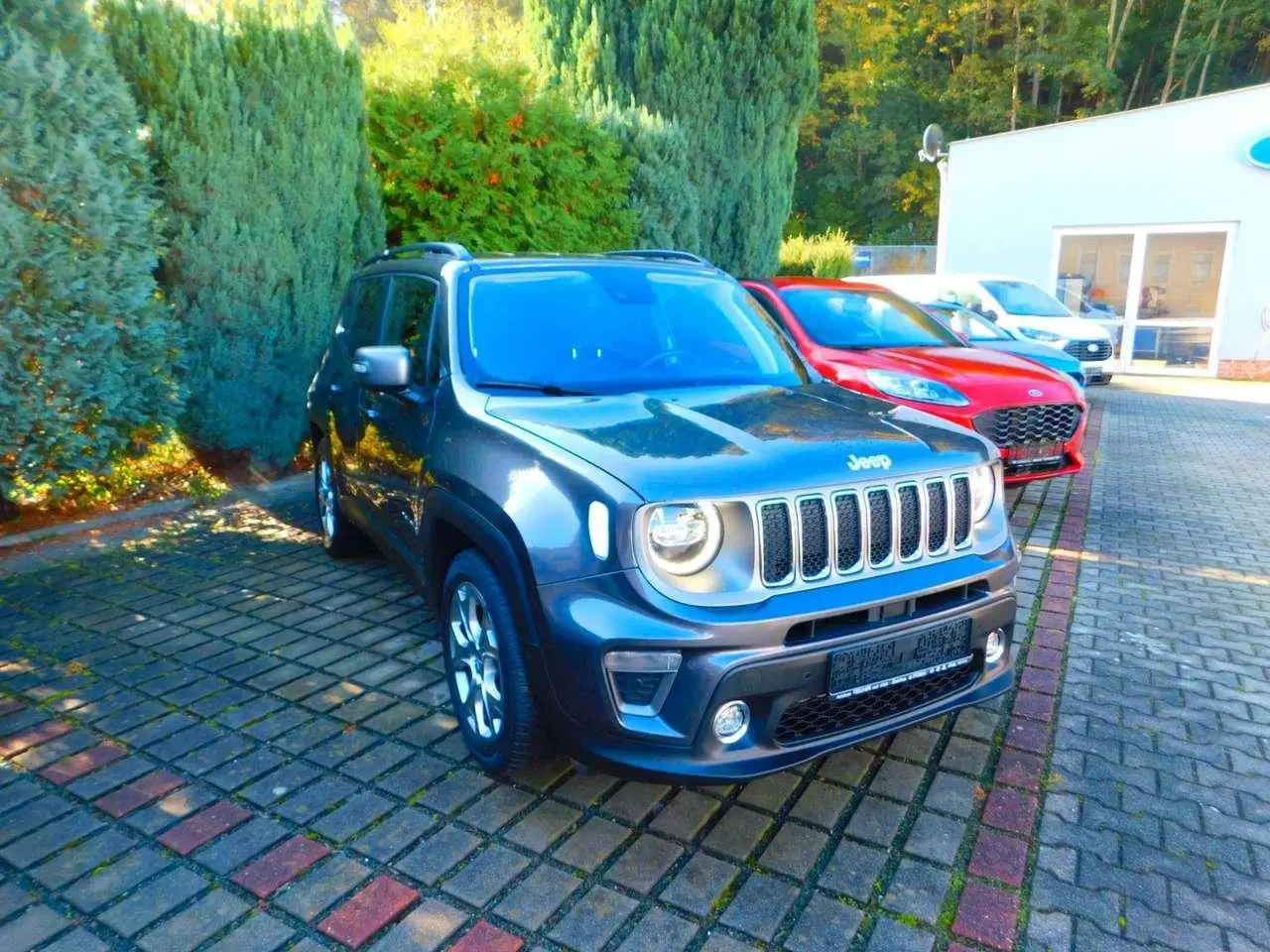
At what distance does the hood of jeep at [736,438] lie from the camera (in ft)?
8.28

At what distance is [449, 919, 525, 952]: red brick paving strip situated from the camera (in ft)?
7.57

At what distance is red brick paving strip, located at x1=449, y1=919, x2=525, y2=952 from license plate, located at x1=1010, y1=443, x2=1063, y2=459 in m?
5.07

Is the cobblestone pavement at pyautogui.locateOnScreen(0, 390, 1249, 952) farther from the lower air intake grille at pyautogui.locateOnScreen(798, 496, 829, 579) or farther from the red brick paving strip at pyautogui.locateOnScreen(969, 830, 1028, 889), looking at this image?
the lower air intake grille at pyautogui.locateOnScreen(798, 496, 829, 579)

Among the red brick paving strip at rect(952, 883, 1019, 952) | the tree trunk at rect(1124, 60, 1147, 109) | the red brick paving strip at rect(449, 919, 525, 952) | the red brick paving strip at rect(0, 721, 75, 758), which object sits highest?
the tree trunk at rect(1124, 60, 1147, 109)

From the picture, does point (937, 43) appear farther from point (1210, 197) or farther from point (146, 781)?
point (146, 781)

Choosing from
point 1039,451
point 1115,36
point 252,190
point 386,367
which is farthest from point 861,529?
point 1115,36

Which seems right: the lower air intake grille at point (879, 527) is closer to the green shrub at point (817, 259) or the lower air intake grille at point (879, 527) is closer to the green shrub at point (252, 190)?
the green shrub at point (252, 190)

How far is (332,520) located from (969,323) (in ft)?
25.8

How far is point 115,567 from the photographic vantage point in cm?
534

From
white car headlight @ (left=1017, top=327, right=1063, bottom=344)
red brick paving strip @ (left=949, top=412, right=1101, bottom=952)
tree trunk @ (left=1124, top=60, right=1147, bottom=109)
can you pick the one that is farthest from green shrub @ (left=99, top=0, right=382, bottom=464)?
tree trunk @ (left=1124, top=60, right=1147, bottom=109)

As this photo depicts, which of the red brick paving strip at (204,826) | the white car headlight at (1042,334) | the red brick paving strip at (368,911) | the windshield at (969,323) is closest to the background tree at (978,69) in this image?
the white car headlight at (1042,334)

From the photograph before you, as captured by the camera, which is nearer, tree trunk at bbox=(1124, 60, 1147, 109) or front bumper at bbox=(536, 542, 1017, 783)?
front bumper at bbox=(536, 542, 1017, 783)

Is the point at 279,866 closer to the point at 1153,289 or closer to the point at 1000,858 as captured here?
the point at 1000,858

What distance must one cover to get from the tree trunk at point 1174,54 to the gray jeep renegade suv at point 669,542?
3630 cm
